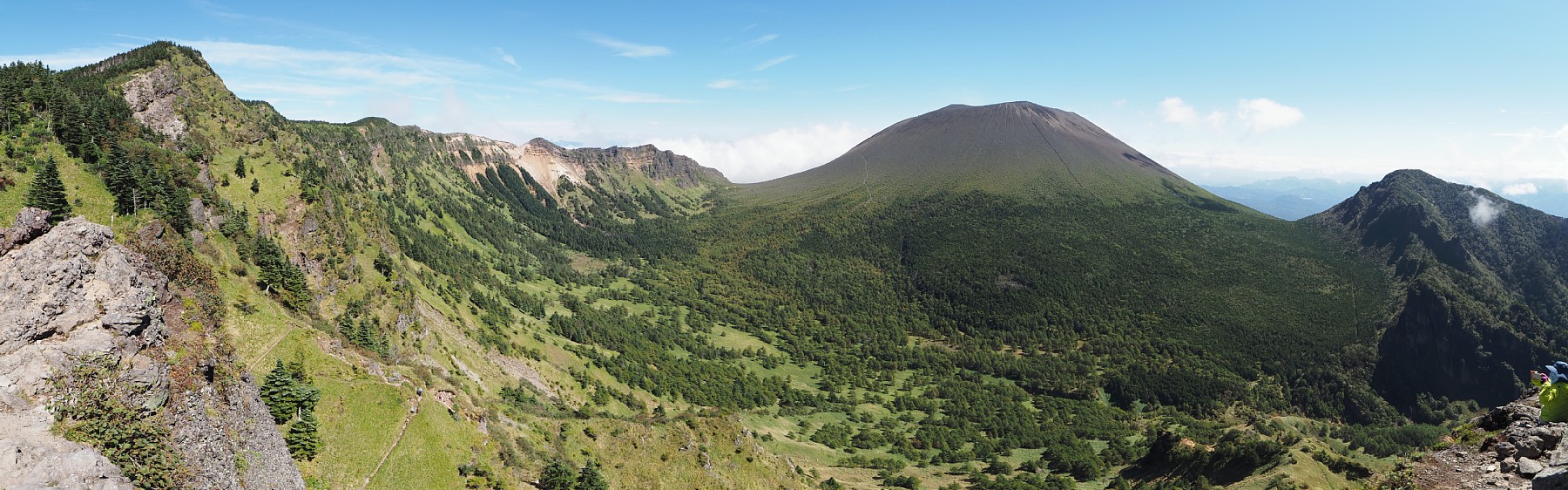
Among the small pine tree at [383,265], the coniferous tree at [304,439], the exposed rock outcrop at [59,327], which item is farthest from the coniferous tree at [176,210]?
the coniferous tree at [304,439]

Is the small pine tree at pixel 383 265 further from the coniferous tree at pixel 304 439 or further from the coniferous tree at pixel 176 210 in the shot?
the coniferous tree at pixel 304 439

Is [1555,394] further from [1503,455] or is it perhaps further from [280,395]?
[280,395]

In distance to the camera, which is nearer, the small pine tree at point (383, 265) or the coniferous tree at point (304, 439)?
the coniferous tree at point (304, 439)

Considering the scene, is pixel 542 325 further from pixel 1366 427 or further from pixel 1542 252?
pixel 1542 252

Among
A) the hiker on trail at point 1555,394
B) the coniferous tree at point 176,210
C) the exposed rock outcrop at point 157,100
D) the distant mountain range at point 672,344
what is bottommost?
the distant mountain range at point 672,344

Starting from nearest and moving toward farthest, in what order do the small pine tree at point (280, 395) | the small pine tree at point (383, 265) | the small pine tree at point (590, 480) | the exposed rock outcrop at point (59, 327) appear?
the exposed rock outcrop at point (59, 327) < the small pine tree at point (280, 395) < the small pine tree at point (590, 480) < the small pine tree at point (383, 265)

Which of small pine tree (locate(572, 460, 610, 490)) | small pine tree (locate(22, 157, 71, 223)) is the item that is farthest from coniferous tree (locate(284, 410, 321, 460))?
small pine tree (locate(22, 157, 71, 223))
